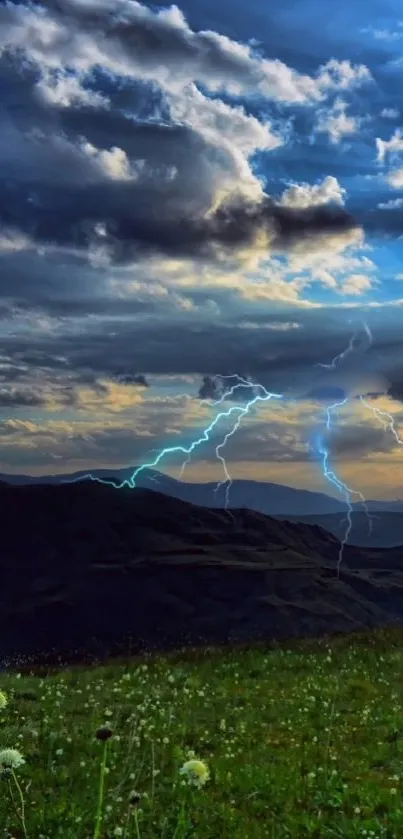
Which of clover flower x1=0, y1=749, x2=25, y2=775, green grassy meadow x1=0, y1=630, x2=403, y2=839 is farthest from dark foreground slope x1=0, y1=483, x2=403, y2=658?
clover flower x1=0, y1=749, x2=25, y2=775

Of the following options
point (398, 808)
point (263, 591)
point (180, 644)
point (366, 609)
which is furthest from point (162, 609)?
point (398, 808)

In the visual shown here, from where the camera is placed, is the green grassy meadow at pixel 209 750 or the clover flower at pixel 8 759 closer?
the clover flower at pixel 8 759

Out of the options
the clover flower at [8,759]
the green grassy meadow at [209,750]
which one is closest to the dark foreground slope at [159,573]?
the green grassy meadow at [209,750]

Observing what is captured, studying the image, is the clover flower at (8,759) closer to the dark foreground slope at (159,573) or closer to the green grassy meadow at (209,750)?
the green grassy meadow at (209,750)

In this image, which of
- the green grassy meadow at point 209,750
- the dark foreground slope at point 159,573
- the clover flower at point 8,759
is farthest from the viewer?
the dark foreground slope at point 159,573

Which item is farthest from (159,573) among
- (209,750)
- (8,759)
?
(8,759)
